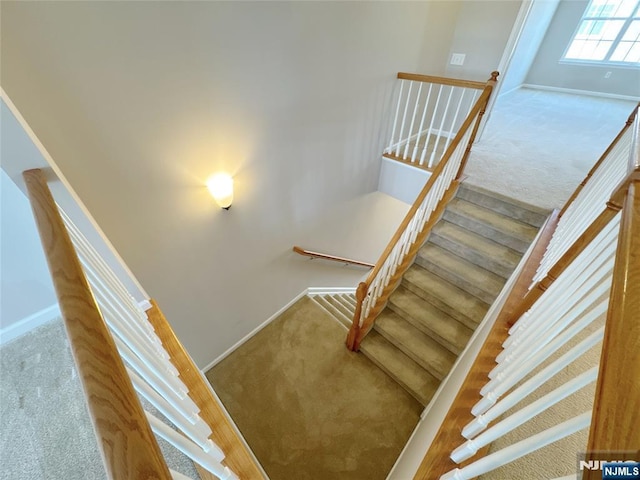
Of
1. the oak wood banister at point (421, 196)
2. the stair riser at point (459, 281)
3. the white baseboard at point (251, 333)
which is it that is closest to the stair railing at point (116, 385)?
the oak wood banister at point (421, 196)

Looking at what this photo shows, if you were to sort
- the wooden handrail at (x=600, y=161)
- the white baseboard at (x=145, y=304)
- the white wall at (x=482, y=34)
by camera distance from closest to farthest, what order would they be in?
the white baseboard at (x=145, y=304), the wooden handrail at (x=600, y=161), the white wall at (x=482, y=34)

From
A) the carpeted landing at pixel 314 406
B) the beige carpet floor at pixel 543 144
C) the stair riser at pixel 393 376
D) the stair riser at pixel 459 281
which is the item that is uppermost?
the beige carpet floor at pixel 543 144

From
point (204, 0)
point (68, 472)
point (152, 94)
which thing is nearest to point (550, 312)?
point (68, 472)

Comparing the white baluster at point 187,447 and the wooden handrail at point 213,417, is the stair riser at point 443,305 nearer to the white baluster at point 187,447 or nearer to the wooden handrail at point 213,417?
the wooden handrail at point 213,417

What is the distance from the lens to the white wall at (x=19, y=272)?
3.81 feet

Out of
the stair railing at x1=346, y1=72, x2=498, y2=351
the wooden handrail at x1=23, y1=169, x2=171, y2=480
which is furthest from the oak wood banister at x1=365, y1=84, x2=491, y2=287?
the wooden handrail at x1=23, y1=169, x2=171, y2=480

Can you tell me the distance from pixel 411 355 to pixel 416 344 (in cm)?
11

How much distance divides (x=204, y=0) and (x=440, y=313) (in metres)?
2.86

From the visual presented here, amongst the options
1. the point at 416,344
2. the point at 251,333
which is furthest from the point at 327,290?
the point at 416,344

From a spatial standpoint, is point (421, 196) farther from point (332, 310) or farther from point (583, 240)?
point (332, 310)

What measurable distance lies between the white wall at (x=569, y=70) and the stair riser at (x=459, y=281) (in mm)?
5908

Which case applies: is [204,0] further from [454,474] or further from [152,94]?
[454,474]

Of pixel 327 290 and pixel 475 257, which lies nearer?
pixel 475 257

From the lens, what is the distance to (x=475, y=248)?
8.14 feet
